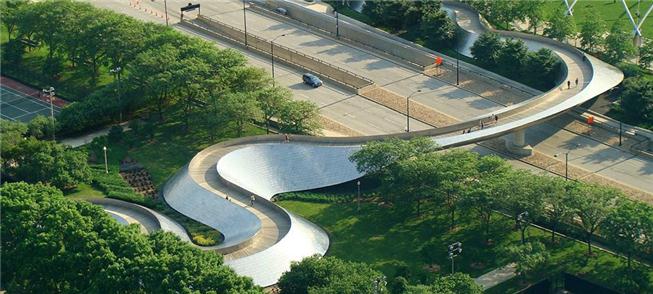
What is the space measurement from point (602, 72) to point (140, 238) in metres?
67.6

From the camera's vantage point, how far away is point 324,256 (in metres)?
134

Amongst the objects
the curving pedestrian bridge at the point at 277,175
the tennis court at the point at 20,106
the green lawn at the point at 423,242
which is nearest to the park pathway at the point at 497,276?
the green lawn at the point at 423,242

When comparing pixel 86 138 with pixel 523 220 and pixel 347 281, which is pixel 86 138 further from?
pixel 347 281

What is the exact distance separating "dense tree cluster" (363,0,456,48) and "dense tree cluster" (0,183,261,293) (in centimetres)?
6849

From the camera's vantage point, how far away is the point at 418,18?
193875 mm

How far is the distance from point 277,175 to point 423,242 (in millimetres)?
19286

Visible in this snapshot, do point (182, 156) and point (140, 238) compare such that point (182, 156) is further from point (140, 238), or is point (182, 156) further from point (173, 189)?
point (140, 238)

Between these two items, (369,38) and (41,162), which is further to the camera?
(369,38)

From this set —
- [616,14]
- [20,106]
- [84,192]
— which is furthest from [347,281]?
[616,14]

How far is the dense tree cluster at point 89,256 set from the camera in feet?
390

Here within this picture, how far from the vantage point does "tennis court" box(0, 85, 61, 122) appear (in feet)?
568

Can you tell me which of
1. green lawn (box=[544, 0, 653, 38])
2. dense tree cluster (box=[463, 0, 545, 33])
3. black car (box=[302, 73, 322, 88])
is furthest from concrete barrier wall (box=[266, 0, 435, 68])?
green lawn (box=[544, 0, 653, 38])

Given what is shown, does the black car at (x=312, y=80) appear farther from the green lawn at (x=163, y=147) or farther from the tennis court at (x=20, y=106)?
the tennis court at (x=20, y=106)

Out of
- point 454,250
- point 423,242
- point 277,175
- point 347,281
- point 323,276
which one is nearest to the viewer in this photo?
point 347,281
